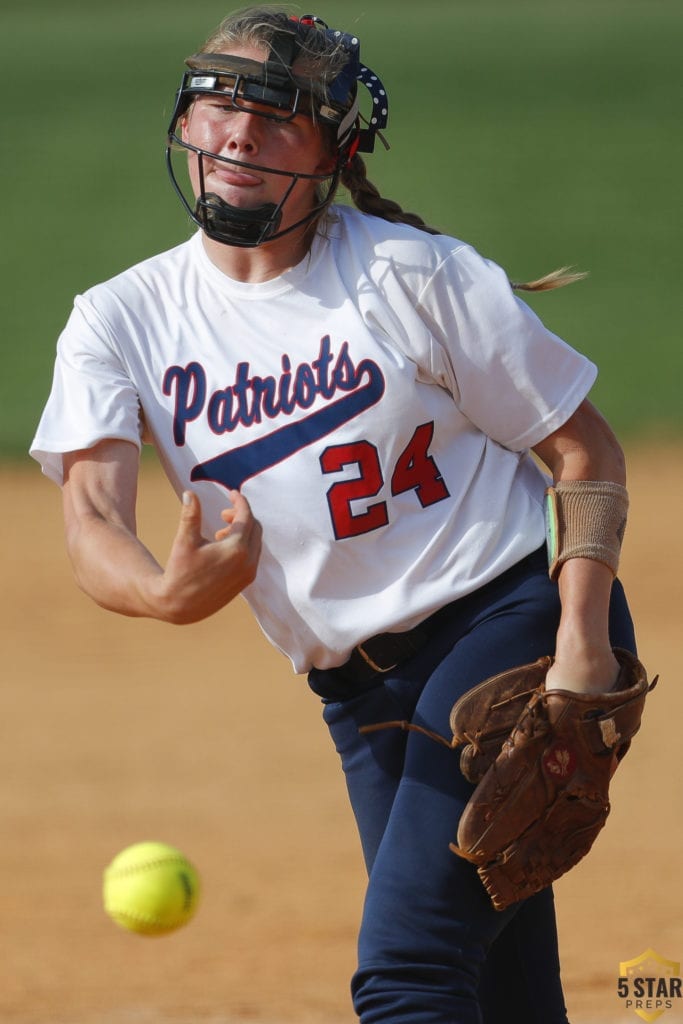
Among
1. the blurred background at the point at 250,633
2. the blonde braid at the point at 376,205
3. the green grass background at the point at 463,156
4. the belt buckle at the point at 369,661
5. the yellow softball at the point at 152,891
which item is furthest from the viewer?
the green grass background at the point at 463,156

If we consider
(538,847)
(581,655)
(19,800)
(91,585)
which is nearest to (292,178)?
(91,585)

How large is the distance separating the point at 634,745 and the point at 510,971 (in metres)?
3.32

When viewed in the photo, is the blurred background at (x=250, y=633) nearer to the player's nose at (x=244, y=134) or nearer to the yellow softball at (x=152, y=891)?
the yellow softball at (x=152, y=891)

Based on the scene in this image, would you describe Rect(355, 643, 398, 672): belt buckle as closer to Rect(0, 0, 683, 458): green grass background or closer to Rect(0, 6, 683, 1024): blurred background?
Rect(0, 6, 683, 1024): blurred background

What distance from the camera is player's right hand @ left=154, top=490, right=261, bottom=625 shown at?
2.06m

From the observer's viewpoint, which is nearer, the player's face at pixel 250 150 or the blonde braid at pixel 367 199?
the player's face at pixel 250 150

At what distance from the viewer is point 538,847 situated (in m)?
2.46

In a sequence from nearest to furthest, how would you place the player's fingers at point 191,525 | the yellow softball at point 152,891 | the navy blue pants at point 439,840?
the player's fingers at point 191,525 < the navy blue pants at point 439,840 < the yellow softball at point 152,891

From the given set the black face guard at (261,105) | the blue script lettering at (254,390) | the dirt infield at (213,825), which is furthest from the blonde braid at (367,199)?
the dirt infield at (213,825)

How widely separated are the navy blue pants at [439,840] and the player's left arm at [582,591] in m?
0.07

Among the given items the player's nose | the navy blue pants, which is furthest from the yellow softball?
the player's nose

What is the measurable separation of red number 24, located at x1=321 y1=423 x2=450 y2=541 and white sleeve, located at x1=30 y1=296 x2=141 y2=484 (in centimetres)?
35

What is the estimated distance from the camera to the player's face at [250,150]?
2.48 meters

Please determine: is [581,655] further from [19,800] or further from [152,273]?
[19,800]
